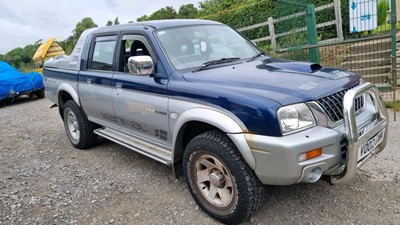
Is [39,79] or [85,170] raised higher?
[39,79]

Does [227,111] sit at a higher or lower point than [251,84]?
lower

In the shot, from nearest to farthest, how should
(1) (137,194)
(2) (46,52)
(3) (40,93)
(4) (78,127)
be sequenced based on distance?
(1) (137,194)
(4) (78,127)
(3) (40,93)
(2) (46,52)

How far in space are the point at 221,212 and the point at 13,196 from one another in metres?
2.62

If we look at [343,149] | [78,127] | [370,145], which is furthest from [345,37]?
[343,149]

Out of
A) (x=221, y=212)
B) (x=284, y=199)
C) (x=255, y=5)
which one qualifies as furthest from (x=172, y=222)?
(x=255, y=5)

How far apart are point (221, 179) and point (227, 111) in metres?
0.66

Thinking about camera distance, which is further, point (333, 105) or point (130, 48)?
point (130, 48)

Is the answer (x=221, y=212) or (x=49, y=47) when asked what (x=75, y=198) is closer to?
(x=221, y=212)

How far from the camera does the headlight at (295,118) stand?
258 centimetres

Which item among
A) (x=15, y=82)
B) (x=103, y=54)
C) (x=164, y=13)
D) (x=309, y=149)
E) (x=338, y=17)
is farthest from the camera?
(x=164, y=13)

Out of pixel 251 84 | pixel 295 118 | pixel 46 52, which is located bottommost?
pixel 295 118

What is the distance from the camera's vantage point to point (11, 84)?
11234 millimetres

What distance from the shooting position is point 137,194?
151 inches

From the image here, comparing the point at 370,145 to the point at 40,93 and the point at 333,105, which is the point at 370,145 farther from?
the point at 40,93
